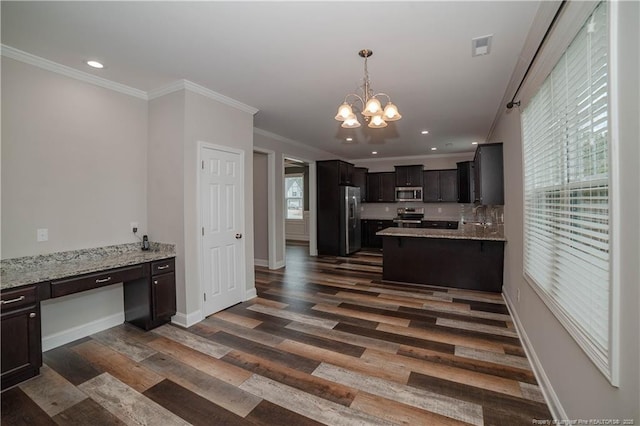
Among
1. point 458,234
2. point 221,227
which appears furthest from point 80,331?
point 458,234

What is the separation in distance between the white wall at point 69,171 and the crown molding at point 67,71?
0.15ft

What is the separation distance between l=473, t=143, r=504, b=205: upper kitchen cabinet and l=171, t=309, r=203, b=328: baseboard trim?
407cm

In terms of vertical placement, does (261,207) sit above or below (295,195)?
below

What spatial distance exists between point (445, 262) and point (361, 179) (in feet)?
14.0

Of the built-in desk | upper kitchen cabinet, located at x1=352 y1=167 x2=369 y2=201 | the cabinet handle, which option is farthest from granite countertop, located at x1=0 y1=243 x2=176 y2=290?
upper kitchen cabinet, located at x1=352 y1=167 x2=369 y2=201

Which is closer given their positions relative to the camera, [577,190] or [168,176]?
[577,190]

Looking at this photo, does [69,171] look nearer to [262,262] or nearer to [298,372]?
[298,372]

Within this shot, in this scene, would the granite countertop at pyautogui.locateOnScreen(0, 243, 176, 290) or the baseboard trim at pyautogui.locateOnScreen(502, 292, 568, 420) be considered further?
the granite countertop at pyautogui.locateOnScreen(0, 243, 176, 290)

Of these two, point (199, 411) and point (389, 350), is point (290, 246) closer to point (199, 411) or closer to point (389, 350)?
point (389, 350)

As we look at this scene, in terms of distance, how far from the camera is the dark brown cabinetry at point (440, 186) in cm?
771

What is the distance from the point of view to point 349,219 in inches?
292

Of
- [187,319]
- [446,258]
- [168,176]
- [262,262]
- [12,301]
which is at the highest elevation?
[168,176]

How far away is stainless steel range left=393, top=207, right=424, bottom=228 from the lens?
788cm

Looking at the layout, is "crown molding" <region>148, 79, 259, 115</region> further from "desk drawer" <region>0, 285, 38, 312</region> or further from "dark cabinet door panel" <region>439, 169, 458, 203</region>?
"dark cabinet door panel" <region>439, 169, 458, 203</region>
